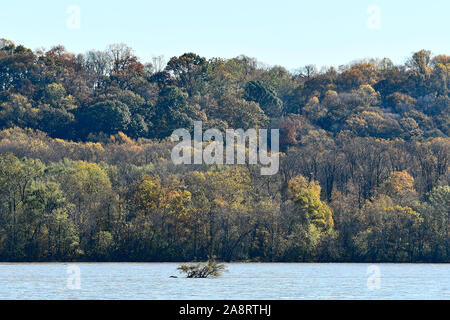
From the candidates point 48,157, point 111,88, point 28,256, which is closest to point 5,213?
point 28,256

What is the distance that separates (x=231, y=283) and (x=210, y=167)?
50065 millimetres

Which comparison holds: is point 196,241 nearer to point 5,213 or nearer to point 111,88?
point 5,213

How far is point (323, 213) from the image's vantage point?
3814 inches

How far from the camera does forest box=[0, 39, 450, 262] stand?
303 feet

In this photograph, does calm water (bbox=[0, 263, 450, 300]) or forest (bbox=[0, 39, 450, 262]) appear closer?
calm water (bbox=[0, 263, 450, 300])

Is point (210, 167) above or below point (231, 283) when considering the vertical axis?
above

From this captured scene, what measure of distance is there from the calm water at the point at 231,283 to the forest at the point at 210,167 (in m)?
14.4

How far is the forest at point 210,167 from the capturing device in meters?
92.4

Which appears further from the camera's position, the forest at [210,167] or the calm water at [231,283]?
the forest at [210,167]

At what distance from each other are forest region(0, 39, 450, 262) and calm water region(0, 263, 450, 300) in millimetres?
14377

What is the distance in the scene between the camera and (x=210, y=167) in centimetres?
10956

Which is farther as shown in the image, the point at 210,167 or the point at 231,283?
the point at 210,167

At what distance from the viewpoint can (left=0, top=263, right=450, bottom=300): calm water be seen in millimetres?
51406

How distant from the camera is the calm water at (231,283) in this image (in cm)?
5141
